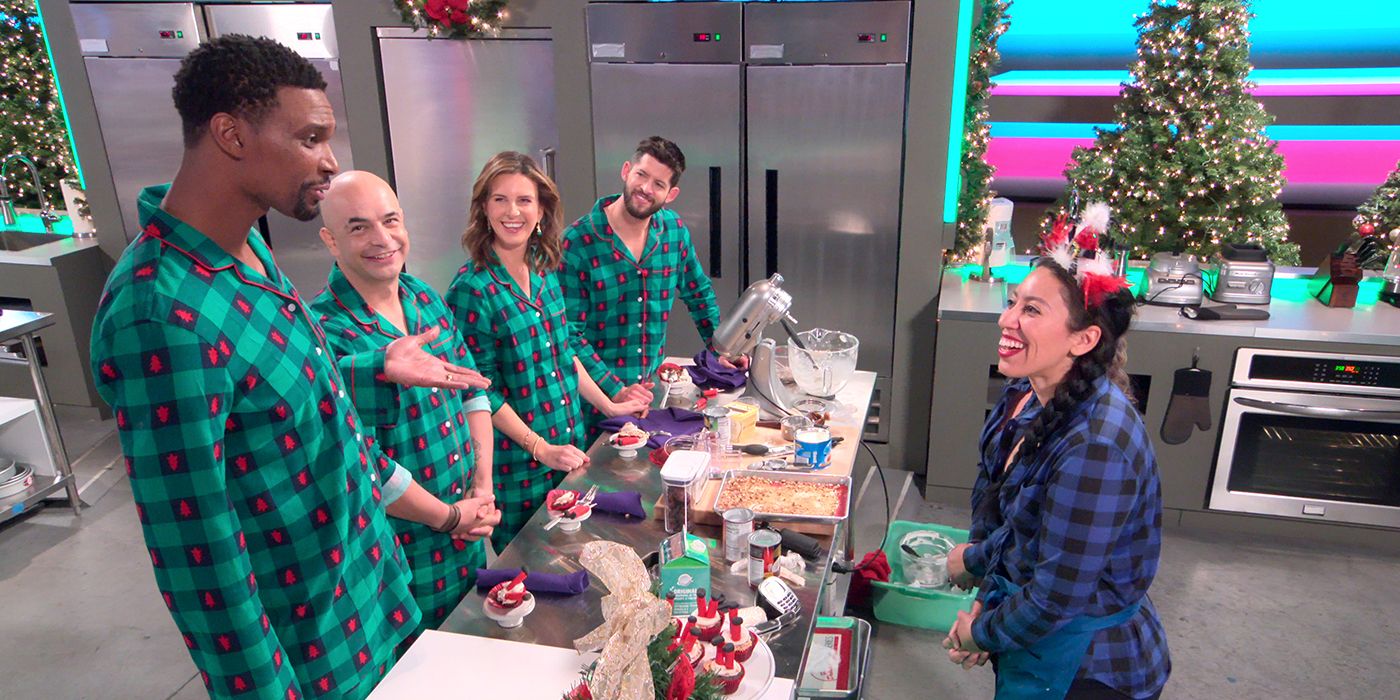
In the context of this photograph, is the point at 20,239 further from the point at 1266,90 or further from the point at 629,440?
the point at 1266,90

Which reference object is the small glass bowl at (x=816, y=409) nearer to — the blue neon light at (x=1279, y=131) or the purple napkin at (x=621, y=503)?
the purple napkin at (x=621, y=503)

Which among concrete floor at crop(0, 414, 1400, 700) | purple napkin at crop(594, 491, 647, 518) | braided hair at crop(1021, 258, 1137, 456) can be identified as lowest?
concrete floor at crop(0, 414, 1400, 700)

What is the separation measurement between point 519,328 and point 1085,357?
1.44 meters

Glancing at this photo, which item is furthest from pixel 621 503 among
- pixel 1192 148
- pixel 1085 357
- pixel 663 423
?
pixel 1192 148

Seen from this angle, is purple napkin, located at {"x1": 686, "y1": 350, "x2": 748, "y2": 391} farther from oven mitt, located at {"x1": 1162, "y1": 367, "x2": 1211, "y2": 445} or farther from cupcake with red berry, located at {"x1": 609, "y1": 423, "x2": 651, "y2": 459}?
oven mitt, located at {"x1": 1162, "y1": 367, "x2": 1211, "y2": 445}

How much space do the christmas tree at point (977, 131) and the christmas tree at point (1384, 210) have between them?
1.57 meters

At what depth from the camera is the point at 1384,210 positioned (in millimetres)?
3822

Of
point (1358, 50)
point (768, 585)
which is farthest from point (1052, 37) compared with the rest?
point (768, 585)

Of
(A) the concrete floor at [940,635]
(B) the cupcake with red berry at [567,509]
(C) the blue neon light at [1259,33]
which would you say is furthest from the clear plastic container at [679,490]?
(C) the blue neon light at [1259,33]

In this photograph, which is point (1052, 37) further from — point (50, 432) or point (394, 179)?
point (50, 432)

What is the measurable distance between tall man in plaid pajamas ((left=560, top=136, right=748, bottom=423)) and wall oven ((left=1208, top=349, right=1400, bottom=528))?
90.6 inches

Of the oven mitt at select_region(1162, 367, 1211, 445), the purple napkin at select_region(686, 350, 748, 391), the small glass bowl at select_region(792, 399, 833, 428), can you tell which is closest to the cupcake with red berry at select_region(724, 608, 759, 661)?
the small glass bowl at select_region(792, 399, 833, 428)

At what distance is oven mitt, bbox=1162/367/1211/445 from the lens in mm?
3527

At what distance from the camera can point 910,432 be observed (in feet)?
14.1
